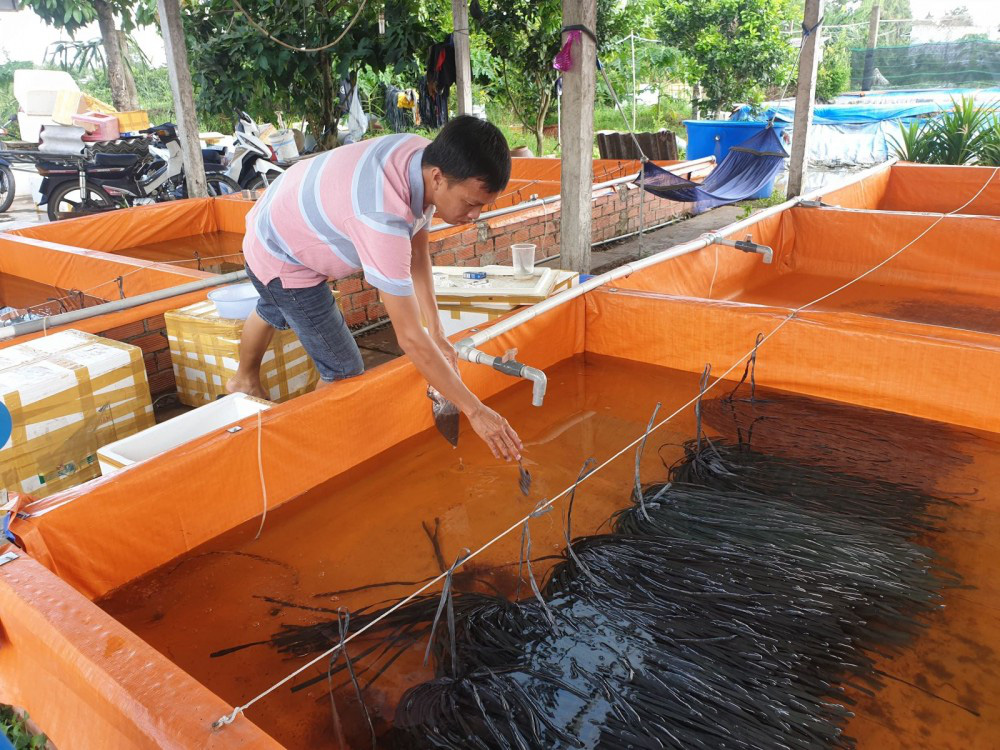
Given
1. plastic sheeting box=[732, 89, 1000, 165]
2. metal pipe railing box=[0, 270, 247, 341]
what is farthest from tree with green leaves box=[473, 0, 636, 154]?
metal pipe railing box=[0, 270, 247, 341]

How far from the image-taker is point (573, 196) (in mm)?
4027

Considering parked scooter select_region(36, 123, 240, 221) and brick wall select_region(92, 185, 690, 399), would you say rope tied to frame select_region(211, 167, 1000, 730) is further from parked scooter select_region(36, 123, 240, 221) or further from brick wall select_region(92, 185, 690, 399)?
parked scooter select_region(36, 123, 240, 221)

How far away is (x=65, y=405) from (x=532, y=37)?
7820 mm

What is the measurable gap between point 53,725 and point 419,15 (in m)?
7.41

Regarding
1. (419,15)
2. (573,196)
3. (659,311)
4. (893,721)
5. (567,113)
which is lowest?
(893,721)

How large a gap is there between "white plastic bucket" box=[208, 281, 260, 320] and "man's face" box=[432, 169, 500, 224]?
1336 millimetres

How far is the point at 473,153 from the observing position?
1.65 metres

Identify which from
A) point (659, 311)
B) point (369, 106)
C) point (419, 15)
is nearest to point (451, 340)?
point (659, 311)

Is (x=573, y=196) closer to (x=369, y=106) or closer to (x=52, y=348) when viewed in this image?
(x=52, y=348)

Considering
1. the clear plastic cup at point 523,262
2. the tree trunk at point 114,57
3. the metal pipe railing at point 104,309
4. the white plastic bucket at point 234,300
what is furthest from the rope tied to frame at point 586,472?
the tree trunk at point 114,57

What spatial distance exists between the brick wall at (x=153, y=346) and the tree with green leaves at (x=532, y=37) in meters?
5.87

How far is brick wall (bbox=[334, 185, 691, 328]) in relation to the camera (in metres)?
4.08

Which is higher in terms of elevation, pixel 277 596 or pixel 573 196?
pixel 573 196

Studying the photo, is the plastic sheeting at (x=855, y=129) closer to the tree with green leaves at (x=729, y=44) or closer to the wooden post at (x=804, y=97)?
the tree with green leaves at (x=729, y=44)
